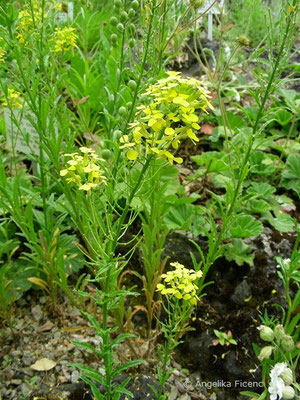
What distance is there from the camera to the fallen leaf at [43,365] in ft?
5.27

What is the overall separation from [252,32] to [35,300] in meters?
4.37

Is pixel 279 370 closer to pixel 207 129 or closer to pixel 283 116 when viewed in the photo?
pixel 207 129

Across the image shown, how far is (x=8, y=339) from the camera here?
1.74m

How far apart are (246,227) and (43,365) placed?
1.13 metres

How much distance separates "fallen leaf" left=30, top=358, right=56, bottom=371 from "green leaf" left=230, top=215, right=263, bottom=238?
3.29 ft

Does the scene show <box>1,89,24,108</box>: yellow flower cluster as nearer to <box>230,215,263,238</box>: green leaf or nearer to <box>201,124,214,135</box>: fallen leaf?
<box>230,215,263,238</box>: green leaf

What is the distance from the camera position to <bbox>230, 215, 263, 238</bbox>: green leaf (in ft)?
6.19

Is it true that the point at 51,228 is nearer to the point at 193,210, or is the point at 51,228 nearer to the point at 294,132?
the point at 193,210

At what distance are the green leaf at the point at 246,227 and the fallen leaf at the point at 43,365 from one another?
100 centimetres

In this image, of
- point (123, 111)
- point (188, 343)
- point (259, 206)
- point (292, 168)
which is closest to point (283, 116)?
point (292, 168)

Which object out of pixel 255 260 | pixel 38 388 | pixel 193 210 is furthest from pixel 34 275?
pixel 255 260

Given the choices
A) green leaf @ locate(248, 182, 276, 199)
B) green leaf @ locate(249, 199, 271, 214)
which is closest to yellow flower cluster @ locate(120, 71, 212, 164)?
green leaf @ locate(249, 199, 271, 214)

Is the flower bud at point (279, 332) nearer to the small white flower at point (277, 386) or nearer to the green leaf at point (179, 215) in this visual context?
A: the small white flower at point (277, 386)

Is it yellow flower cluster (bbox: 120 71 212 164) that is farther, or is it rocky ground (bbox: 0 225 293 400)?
rocky ground (bbox: 0 225 293 400)
